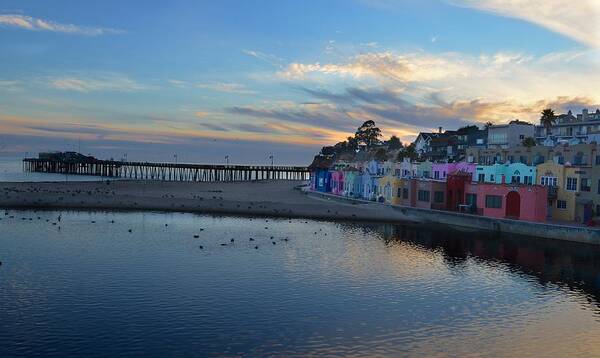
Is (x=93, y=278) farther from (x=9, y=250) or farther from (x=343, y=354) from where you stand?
(x=343, y=354)

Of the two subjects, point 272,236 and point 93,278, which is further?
point 272,236

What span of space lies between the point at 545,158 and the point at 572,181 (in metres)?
9.15

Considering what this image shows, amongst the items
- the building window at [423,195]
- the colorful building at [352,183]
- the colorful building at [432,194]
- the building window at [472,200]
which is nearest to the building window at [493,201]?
the building window at [472,200]

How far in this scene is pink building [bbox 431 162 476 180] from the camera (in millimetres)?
72456

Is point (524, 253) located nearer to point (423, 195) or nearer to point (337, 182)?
point (423, 195)

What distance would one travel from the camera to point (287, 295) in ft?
99.7

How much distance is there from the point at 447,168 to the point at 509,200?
1654cm

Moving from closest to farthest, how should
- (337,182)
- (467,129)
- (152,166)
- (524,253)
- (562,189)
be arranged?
(524,253) < (562,189) < (337,182) < (467,129) < (152,166)

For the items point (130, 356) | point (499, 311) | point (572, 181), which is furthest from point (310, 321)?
point (572, 181)

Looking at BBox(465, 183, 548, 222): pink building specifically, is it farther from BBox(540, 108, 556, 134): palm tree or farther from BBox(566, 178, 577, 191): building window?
BBox(540, 108, 556, 134): palm tree

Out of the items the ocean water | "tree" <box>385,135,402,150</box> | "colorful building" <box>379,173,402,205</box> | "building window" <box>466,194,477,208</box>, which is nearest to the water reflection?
the ocean water

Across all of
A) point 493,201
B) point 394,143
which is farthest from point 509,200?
point 394,143

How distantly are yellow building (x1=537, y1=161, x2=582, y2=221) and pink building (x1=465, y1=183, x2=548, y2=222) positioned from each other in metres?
3.24

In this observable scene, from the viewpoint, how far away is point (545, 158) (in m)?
67.6
